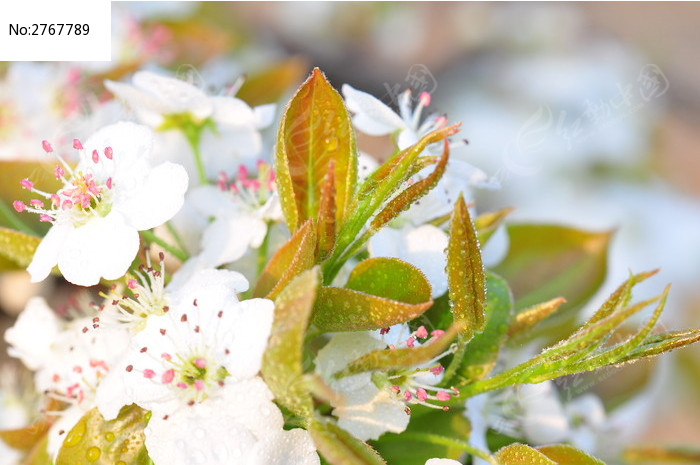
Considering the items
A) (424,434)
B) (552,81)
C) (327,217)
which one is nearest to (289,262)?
(327,217)

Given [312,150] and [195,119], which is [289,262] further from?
[195,119]

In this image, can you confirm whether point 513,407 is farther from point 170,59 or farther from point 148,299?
point 170,59

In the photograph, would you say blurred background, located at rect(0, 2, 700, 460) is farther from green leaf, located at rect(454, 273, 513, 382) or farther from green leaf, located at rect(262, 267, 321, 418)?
green leaf, located at rect(262, 267, 321, 418)

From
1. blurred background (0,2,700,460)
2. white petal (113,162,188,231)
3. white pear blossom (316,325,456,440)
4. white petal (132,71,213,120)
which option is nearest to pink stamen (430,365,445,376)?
white pear blossom (316,325,456,440)

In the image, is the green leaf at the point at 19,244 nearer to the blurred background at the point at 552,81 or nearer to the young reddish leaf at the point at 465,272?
the young reddish leaf at the point at 465,272

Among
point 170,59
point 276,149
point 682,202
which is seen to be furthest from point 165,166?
point 682,202

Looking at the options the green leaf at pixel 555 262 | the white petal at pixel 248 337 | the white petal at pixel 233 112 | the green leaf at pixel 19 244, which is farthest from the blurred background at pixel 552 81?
the white petal at pixel 248 337
